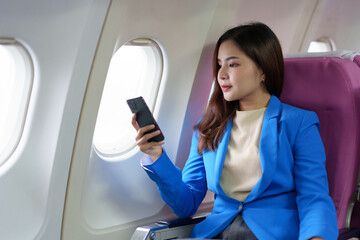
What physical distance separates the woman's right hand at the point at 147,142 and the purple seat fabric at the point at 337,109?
0.69 m

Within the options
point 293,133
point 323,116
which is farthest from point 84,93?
point 323,116

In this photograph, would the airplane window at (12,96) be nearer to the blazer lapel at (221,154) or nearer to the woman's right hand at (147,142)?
the woman's right hand at (147,142)

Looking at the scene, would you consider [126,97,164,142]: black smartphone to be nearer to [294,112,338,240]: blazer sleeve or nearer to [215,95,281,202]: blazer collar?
[215,95,281,202]: blazer collar

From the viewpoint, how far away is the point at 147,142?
7.39 feet

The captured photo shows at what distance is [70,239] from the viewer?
2.41 metres

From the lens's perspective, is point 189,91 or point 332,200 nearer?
point 332,200

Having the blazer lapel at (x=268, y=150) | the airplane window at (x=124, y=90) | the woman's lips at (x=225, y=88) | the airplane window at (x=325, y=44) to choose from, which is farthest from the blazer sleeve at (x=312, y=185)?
the airplane window at (x=325, y=44)

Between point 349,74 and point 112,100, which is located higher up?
point 349,74

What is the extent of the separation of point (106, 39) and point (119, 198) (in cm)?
89

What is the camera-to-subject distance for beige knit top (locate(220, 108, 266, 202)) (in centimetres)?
223

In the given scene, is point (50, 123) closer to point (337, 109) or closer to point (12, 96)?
point (12, 96)

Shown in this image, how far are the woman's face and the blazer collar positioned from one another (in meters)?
0.10

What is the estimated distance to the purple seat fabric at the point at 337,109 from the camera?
2242mm

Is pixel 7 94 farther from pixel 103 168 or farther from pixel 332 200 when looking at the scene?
pixel 332 200
